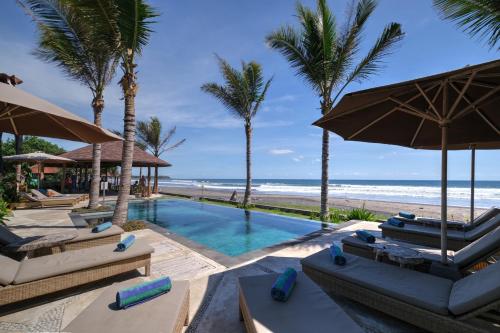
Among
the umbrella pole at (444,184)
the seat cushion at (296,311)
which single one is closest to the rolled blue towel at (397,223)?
the umbrella pole at (444,184)

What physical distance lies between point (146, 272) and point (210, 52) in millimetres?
12391

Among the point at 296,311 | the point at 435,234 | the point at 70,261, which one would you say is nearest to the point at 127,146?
the point at 70,261

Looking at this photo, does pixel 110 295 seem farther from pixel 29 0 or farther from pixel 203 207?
pixel 203 207

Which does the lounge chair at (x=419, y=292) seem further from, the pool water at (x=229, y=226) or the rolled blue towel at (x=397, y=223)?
the pool water at (x=229, y=226)

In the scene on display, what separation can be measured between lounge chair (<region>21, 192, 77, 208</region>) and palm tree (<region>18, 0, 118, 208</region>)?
262 centimetres

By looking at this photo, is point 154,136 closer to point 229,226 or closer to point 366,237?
point 229,226

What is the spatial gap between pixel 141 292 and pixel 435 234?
605cm

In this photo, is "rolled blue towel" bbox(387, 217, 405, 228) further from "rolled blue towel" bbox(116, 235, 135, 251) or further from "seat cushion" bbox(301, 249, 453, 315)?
"rolled blue towel" bbox(116, 235, 135, 251)

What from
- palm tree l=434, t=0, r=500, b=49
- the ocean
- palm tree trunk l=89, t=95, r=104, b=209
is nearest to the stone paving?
palm tree trunk l=89, t=95, r=104, b=209

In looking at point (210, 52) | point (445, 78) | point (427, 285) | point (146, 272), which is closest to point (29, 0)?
point (210, 52)

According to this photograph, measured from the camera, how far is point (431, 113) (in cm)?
354

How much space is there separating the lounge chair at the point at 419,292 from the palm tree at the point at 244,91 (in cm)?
1053

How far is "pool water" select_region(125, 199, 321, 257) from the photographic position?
290 inches

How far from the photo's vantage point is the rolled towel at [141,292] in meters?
2.24
